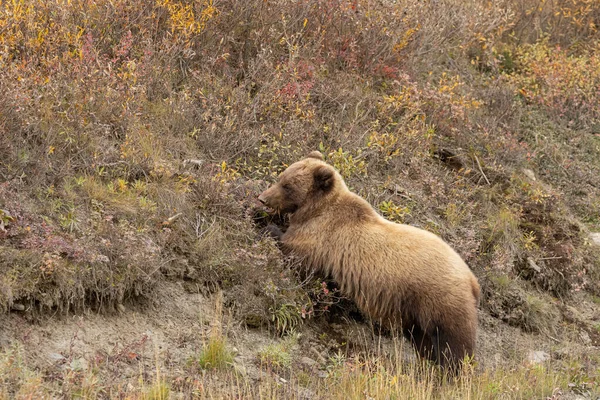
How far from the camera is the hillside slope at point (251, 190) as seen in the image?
5.97 metres

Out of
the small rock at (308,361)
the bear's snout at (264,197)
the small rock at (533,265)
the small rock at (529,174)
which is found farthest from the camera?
the small rock at (529,174)

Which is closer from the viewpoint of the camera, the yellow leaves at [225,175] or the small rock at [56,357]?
the small rock at [56,357]

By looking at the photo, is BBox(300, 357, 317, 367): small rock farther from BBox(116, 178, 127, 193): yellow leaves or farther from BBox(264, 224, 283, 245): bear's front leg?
BBox(116, 178, 127, 193): yellow leaves

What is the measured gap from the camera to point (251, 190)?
784cm

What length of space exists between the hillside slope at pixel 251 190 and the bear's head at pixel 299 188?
306 mm

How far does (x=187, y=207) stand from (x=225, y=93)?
81.5 inches

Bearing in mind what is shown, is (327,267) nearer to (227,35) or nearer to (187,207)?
(187,207)

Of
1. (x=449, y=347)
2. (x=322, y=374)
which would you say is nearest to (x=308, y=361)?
(x=322, y=374)

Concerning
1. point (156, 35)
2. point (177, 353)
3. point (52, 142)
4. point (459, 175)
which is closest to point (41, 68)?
point (52, 142)

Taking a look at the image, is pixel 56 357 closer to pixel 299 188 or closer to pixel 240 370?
pixel 240 370

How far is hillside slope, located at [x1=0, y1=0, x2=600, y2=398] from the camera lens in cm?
597

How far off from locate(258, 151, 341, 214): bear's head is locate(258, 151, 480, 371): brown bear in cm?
1

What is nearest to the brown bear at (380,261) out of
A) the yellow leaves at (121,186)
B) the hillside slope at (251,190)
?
the hillside slope at (251,190)

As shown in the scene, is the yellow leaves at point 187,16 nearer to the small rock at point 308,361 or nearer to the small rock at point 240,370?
the small rock at point 308,361
